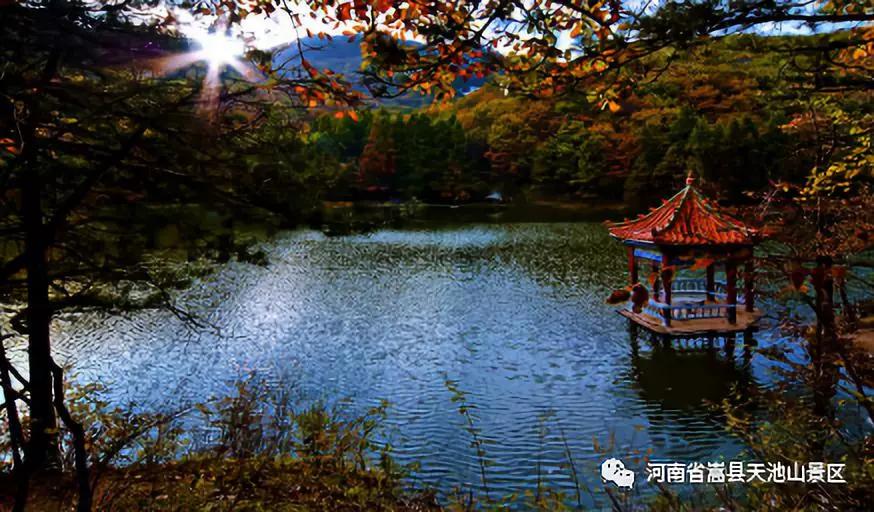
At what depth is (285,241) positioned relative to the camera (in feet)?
71.5

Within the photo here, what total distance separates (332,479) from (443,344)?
647cm

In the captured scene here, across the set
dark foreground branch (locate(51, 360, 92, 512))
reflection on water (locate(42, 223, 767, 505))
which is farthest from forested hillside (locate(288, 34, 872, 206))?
dark foreground branch (locate(51, 360, 92, 512))

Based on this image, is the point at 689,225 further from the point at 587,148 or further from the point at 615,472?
the point at 587,148

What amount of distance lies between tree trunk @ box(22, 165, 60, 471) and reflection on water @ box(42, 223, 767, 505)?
0.63m

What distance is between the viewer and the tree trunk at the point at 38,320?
3.23 meters

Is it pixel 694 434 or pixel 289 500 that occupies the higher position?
pixel 289 500

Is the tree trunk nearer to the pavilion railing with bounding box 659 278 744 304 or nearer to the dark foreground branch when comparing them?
the dark foreground branch

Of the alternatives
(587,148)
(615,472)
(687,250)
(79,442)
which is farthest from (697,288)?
(587,148)

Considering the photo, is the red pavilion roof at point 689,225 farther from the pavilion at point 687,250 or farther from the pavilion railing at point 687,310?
the pavilion railing at point 687,310

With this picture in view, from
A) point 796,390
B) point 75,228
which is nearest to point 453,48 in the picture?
point 75,228

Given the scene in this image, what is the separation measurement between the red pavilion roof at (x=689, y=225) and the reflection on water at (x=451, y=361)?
1.77m

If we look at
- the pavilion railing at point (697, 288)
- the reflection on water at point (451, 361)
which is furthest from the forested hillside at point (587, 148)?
the pavilion railing at point (697, 288)

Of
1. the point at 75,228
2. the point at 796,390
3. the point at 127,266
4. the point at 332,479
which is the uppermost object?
the point at 75,228

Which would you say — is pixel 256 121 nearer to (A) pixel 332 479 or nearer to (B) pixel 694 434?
(A) pixel 332 479
